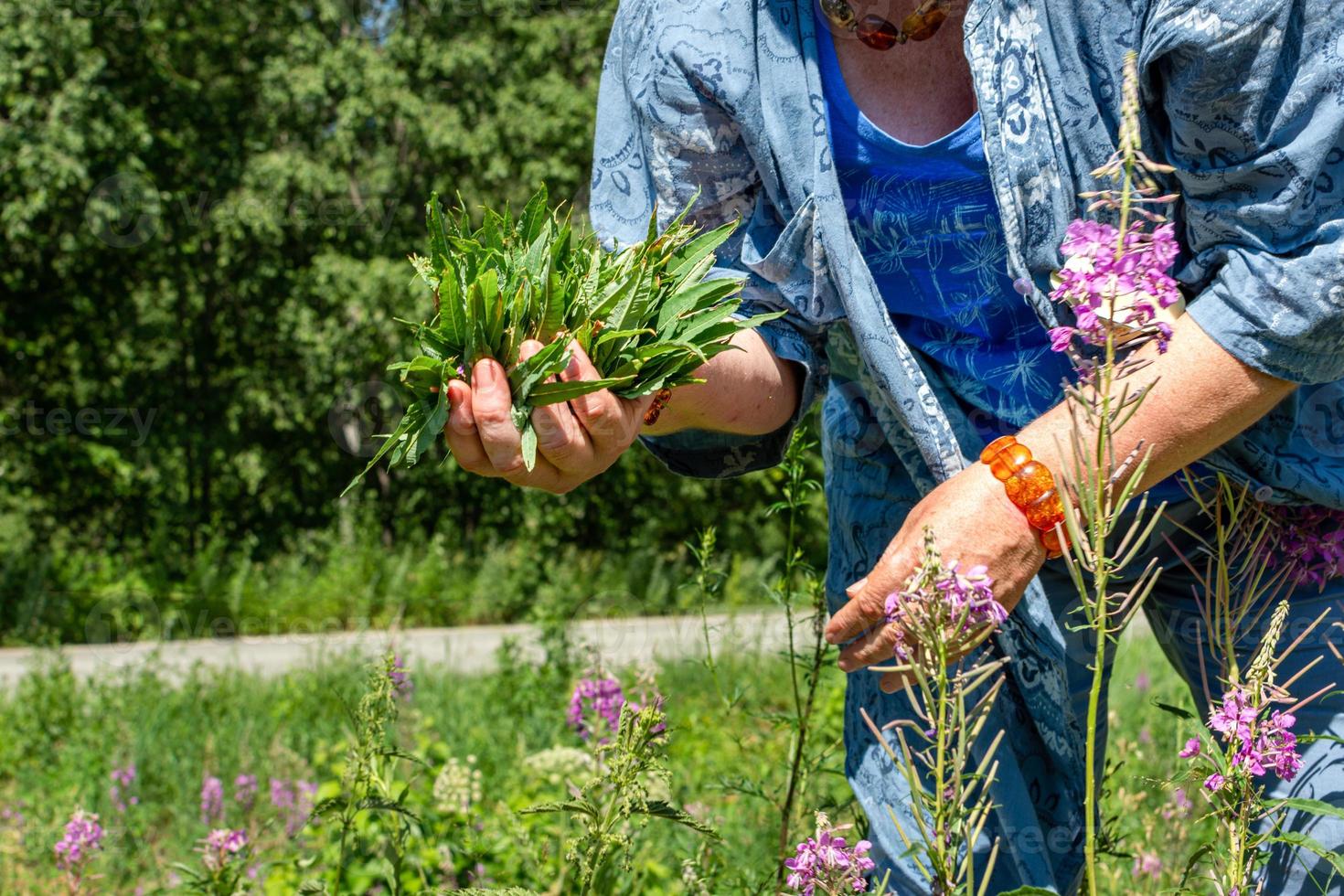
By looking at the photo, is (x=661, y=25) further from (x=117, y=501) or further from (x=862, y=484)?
(x=117, y=501)

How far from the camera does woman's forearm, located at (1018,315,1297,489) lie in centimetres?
147

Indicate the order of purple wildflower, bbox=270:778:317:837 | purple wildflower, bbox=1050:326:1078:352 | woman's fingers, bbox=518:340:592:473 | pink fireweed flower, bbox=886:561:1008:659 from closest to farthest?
pink fireweed flower, bbox=886:561:1008:659
purple wildflower, bbox=1050:326:1078:352
woman's fingers, bbox=518:340:592:473
purple wildflower, bbox=270:778:317:837

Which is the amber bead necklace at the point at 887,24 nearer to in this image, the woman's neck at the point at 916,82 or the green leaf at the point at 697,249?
the woman's neck at the point at 916,82

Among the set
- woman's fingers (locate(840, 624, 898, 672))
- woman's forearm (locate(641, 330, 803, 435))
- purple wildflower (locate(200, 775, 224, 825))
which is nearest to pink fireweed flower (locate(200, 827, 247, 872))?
woman's forearm (locate(641, 330, 803, 435))

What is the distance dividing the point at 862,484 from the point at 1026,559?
0.52 meters

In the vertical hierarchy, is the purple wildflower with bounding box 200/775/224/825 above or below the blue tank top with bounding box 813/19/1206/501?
below

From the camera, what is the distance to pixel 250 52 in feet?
38.2

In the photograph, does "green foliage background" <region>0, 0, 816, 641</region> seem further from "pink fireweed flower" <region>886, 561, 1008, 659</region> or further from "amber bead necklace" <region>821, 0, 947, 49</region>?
"pink fireweed flower" <region>886, 561, 1008, 659</region>

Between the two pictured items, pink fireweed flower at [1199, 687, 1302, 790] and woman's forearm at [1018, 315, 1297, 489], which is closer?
pink fireweed flower at [1199, 687, 1302, 790]

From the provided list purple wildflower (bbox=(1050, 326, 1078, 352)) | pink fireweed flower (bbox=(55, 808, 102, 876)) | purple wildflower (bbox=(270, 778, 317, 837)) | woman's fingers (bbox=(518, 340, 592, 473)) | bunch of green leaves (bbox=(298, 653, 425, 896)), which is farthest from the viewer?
purple wildflower (bbox=(270, 778, 317, 837))

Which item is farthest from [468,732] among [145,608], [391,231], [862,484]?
[391,231]

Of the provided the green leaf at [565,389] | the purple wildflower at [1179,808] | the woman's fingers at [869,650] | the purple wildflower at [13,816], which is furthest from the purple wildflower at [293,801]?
the green leaf at [565,389]

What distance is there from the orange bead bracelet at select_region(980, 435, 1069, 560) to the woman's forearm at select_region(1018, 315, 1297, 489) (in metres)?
0.02

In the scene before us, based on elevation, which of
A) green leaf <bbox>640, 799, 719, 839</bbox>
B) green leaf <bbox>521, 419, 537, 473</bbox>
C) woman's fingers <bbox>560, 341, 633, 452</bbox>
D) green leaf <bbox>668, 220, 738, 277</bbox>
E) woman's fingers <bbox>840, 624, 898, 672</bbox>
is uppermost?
green leaf <bbox>668, 220, 738, 277</bbox>
